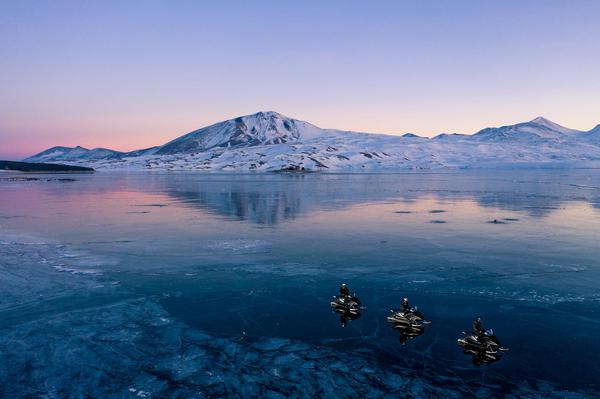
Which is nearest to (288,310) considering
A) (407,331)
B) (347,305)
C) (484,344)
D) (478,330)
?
(347,305)

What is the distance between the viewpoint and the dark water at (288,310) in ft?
38.6

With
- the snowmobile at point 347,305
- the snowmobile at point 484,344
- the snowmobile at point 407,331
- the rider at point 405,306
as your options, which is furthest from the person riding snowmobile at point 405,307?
the snowmobile at point 484,344

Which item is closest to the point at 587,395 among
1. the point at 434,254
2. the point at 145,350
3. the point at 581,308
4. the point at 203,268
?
the point at 581,308

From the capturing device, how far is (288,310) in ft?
54.3

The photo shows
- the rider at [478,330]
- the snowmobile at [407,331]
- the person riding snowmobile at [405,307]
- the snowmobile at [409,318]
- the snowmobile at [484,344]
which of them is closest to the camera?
the snowmobile at [484,344]

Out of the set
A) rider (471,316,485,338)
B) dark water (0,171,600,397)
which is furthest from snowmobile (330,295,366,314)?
rider (471,316,485,338)

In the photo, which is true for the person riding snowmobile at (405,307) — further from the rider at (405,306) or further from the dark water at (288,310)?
the dark water at (288,310)

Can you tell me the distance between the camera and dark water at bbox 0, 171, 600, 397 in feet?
38.6

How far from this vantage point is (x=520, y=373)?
474 inches

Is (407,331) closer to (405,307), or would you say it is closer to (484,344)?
(405,307)

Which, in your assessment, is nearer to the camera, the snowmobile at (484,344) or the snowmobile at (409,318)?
the snowmobile at (484,344)

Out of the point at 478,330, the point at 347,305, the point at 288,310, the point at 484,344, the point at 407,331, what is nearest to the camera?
the point at 484,344

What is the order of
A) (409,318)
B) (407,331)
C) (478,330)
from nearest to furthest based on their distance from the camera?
(478,330) < (407,331) < (409,318)

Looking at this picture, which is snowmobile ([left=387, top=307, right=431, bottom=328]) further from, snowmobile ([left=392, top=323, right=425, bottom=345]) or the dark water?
the dark water
